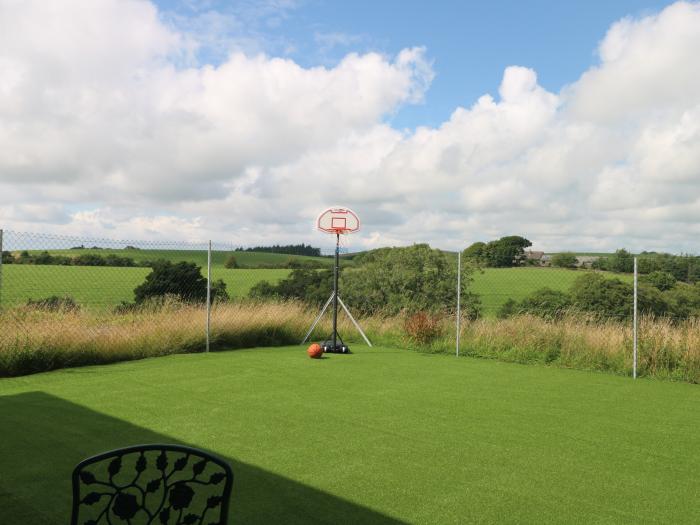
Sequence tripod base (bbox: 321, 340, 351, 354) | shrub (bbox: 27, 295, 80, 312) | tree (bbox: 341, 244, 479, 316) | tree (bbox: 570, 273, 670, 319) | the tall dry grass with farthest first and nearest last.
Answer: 1. tree (bbox: 341, 244, 479, 316)
2. tree (bbox: 570, 273, 670, 319)
3. tripod base (bbox: 321, 340, 351, 354)
4. shrub (bbox: 27, 295, 80, 312)
5. the tall dry grass

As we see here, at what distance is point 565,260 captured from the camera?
13.6 metres

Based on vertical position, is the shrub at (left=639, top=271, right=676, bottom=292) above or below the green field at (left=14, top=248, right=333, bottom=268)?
below

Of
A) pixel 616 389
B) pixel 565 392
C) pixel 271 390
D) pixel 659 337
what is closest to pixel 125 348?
A: pixel 271 390

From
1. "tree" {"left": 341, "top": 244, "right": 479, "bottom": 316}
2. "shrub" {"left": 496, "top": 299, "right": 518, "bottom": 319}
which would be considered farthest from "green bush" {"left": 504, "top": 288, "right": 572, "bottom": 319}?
"tree" {"left": 341, "top": 244, "right": 479, "bottom": 316}

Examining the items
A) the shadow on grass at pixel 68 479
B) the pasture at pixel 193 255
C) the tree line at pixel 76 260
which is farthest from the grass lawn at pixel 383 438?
the pasture at pixel 193 255

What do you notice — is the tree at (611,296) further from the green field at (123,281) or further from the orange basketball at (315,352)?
the orange basketball at (315,352)

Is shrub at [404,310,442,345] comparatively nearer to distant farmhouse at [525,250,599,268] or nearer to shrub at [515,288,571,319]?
shrub at [515,288,571,319]

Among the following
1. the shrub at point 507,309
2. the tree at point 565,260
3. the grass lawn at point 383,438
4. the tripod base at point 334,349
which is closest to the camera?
the grass lawn at point 383,438

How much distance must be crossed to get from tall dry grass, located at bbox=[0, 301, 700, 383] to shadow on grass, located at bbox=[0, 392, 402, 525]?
116 inches

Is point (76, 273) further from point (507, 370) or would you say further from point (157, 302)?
point (507, 370)

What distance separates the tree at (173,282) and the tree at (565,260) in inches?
327

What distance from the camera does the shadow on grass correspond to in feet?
10.6

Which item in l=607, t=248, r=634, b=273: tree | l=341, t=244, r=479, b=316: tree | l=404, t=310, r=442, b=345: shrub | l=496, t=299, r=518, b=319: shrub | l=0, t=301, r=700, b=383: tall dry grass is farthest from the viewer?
l=341, t=244, r=479, b=316: tree

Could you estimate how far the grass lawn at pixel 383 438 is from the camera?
3.42 meters
